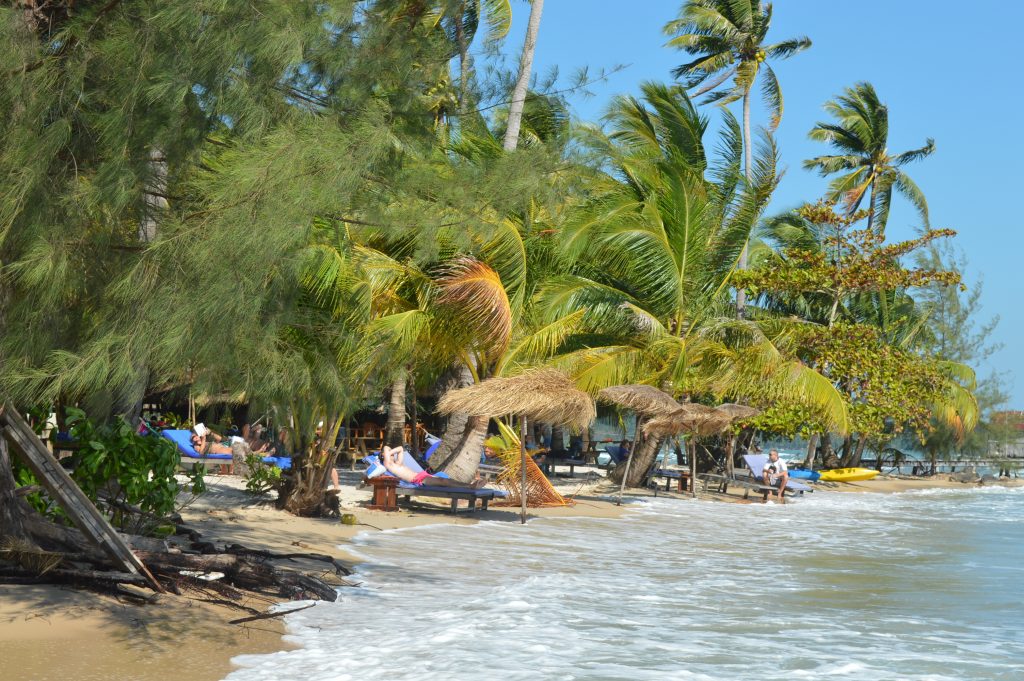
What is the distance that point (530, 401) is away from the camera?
40.0 ft

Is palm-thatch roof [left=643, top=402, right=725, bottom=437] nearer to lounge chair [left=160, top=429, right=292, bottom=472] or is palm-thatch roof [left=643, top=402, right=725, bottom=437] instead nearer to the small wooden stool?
the small wooden stool

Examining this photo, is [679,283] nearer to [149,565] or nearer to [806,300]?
[806,300]

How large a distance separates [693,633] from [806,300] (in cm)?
2137

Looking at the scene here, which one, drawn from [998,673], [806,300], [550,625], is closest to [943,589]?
[998,673]

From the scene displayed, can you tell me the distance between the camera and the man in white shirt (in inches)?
784

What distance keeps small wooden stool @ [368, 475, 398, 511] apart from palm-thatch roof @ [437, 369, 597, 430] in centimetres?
118

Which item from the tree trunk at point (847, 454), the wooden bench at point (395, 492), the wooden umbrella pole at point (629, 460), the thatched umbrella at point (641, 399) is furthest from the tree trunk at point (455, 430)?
the tree trunk at point (847, 454)

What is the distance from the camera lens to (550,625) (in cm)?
702

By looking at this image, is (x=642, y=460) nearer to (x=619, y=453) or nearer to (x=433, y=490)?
(x=619, y=453)

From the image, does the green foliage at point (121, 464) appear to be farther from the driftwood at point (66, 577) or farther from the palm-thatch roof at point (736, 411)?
the palm-thatch roof at point (736, 411)

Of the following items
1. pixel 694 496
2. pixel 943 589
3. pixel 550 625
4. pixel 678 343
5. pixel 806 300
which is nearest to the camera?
pixel 550 625

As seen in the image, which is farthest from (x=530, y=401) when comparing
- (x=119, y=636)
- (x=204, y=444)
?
(x=119, y=636)

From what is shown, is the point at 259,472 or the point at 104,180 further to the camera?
the point at 259,472

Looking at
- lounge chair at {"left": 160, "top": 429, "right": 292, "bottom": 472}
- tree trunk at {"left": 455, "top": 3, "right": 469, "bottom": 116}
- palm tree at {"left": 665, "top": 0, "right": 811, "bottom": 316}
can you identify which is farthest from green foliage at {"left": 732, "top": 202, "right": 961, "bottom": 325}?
tree trunk at {"left": 455, "top": 3, "right": 469, "bottom": 116}
